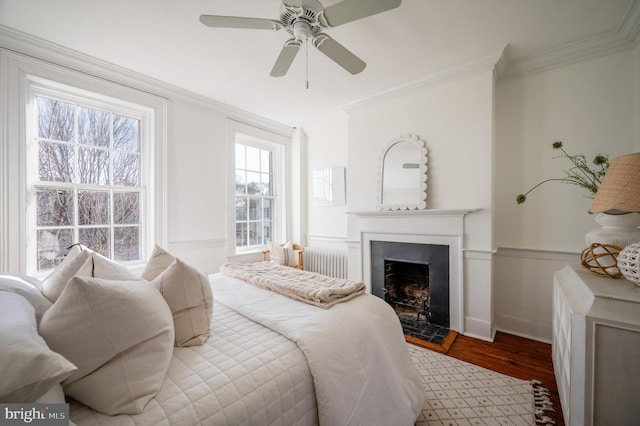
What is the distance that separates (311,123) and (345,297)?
3.20 m

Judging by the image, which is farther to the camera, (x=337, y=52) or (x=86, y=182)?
(x=86, y=182)

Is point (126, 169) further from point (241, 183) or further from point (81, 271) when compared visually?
point (81, 271)

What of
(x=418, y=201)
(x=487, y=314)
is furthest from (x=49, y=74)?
(x=487, y=314)

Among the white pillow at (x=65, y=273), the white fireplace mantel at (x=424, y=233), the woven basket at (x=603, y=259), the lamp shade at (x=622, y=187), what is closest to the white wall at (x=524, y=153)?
the white fireplace mantel at (x=424, y=233)

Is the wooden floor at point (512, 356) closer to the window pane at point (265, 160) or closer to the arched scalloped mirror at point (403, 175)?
the arched scalloped mirror at point (403, 175)

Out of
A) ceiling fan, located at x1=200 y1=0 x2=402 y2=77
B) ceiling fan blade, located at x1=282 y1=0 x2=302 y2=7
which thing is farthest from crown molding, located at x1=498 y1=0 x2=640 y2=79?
ceiling fan blade, located at x1=282 y1=0 x2=302 y2=7

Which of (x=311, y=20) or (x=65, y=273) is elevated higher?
(x=311, y=20)

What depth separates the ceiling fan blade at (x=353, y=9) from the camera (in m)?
1.38

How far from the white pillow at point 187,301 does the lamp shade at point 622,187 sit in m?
1.87

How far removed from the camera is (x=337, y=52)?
1.81 meters

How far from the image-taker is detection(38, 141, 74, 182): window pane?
7.39 feet

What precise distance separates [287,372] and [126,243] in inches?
104

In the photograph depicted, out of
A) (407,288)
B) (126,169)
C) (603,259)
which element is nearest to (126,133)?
(126,169)

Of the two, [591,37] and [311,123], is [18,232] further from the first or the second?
[591,37]
